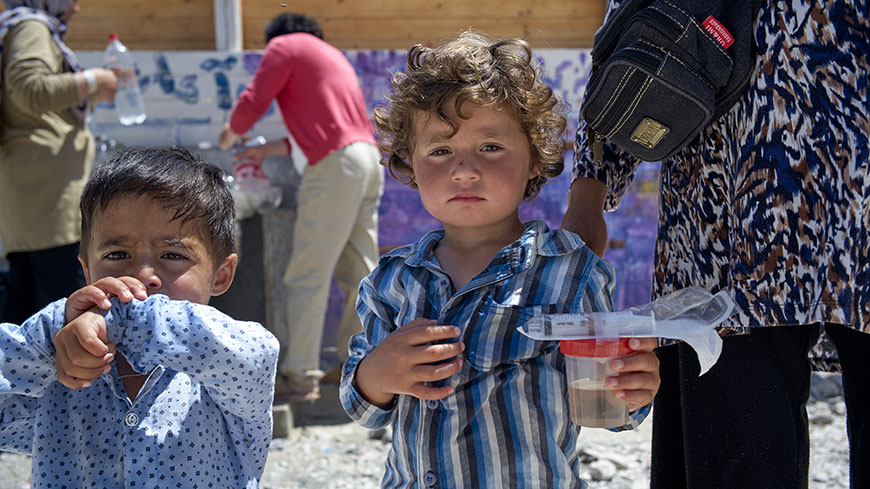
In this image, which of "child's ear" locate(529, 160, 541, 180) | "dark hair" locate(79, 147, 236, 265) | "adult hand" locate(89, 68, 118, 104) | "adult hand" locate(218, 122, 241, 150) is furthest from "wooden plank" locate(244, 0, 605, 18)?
"child's ear" locate(529, 160, 541, 180)

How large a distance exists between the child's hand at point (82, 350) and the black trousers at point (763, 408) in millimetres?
1197

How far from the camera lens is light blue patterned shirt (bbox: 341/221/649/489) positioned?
1627 mm

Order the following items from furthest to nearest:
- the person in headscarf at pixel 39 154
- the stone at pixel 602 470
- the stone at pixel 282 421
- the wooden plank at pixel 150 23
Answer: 1. the wooden plank at pixel 150 23
2. the stone at pixel 282 421
3. the person in headscarf at pixel 39 154
4. the stone at pixel 602 470

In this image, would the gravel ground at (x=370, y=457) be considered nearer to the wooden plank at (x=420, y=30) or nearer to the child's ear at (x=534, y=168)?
the child's ear at (x=534, y=168)

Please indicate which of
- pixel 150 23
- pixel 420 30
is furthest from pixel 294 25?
pixel 150 23

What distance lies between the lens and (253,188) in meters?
4.85

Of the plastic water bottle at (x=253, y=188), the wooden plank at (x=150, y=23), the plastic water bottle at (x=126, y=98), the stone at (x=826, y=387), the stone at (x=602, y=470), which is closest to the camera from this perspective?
the stone at (x=602, y=470)

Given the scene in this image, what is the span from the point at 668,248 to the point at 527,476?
651 millimetres

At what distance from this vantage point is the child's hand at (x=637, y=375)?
1494mm

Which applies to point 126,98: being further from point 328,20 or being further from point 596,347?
point 596,347

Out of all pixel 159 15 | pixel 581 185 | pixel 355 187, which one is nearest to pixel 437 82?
pixel 581 185

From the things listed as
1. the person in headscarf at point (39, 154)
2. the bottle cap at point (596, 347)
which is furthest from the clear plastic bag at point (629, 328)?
the person in headscarf at point (39, 154)

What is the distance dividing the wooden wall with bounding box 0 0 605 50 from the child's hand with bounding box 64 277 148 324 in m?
6.19

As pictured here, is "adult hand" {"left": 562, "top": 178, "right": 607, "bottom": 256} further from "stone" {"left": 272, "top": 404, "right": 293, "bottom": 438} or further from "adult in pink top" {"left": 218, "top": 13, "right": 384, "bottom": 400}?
"stone" {"left": 272, "top": 404, "right": 293, "bottom": 438}
